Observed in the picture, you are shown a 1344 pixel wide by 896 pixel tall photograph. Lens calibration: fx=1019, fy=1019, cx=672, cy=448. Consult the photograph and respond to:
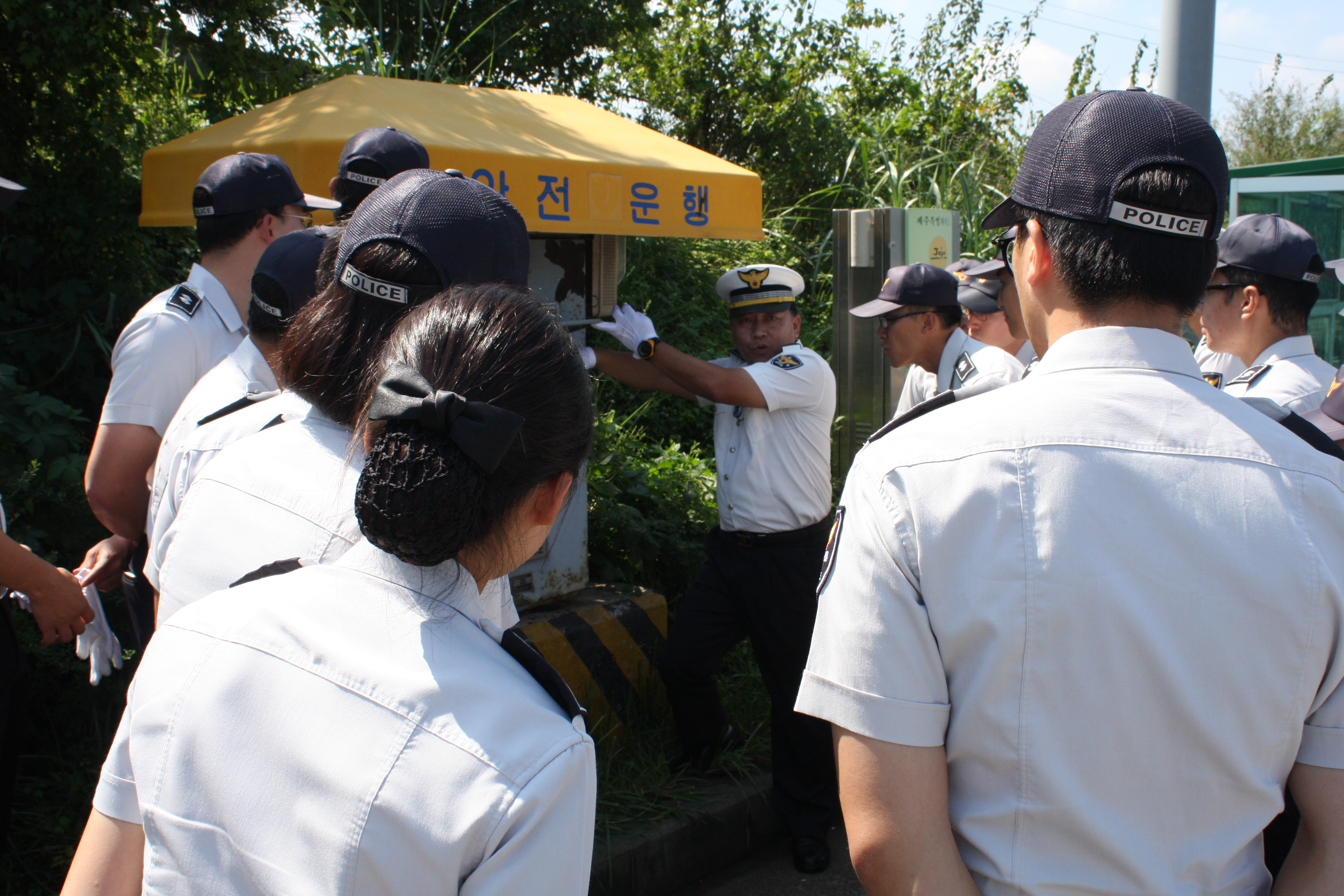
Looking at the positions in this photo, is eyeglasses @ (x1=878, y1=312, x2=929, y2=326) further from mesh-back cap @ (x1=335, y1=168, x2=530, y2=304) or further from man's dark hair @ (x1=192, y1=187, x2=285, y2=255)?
mesh-back cap @ (x1=335, y1=168, x2=530, y2=304)

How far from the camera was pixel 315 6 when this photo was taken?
5.21 metres

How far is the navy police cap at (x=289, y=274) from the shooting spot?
1822 mm

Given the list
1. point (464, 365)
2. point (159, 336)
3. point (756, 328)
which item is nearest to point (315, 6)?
point (756, 328)

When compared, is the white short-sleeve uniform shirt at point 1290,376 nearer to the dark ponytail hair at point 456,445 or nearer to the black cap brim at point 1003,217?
the black cap brim at point 1003,217

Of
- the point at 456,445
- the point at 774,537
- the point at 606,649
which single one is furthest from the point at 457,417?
the point at 606,649

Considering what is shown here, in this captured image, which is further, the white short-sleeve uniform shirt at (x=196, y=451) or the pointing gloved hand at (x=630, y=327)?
the pointing gloved hand at (x=630, y=327)

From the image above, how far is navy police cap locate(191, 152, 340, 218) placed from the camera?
2551mm

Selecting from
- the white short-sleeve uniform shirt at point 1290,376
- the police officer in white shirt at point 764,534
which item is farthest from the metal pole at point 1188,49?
the police officer in white shirt at point 764,534

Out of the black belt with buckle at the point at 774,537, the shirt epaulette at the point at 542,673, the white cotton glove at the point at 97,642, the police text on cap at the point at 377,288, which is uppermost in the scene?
the police text on cap at the point at 377,288

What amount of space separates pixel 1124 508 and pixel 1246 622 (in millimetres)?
177

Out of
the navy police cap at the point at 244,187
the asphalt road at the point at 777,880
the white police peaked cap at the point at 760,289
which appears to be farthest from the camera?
the white police peaked cap at the point at 760,289

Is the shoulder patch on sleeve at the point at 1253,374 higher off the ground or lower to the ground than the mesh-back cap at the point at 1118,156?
lower

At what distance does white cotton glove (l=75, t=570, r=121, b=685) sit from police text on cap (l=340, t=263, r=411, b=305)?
140 cm

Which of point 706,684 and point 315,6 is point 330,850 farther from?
point 315,6
